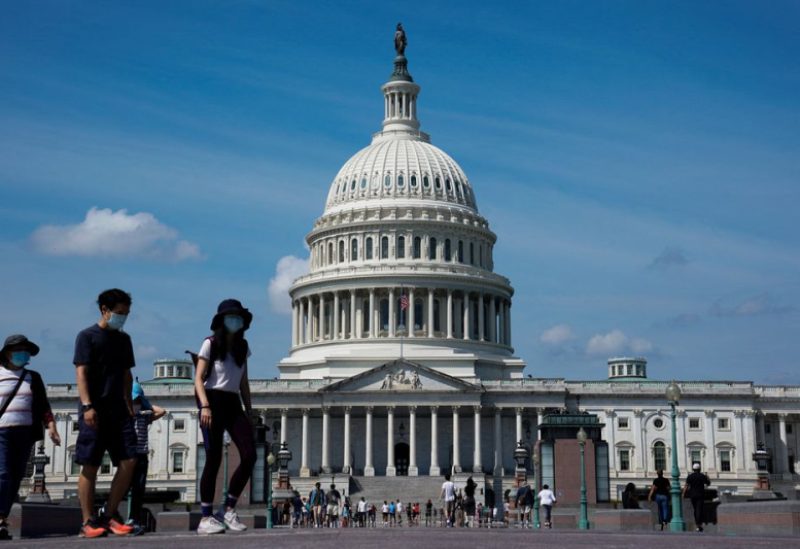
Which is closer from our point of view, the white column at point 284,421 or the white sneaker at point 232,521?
the white sneaker at point 232,521

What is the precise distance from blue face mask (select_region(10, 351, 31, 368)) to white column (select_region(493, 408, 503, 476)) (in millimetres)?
97524

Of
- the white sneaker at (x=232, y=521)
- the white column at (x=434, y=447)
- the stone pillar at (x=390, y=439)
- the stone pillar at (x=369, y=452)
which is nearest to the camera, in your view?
the white sneaker at (x=232, y=521)

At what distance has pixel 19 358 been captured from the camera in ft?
73.5

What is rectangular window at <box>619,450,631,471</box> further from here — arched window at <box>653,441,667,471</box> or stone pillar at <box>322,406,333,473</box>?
stone pillar at <box>322,406,333,473</box>

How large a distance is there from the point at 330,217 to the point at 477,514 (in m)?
68.3

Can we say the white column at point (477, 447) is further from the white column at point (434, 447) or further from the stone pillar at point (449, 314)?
the stone pillar at point (449, 314)

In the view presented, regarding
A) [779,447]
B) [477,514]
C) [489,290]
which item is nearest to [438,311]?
[489,290]

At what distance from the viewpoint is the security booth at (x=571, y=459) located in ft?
184

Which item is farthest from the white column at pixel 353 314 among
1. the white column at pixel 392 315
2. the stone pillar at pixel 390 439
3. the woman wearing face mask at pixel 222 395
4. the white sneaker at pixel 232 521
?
the woman wearing face mask at pixel 222 395

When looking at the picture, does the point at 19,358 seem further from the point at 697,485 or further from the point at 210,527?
the point at 697,485

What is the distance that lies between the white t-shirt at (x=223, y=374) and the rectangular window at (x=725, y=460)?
108837 mm

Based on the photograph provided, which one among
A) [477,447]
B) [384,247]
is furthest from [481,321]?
[477,447]

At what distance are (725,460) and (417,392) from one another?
102 ft

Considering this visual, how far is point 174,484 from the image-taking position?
120 meters
